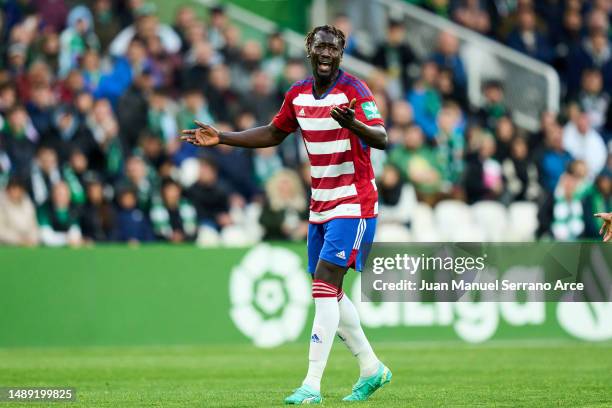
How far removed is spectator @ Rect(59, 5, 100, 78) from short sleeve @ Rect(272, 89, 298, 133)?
9.69 m

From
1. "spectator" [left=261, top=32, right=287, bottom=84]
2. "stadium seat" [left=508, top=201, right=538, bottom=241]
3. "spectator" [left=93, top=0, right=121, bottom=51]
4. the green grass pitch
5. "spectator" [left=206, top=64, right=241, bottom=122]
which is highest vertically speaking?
"spectator" [left=93, top=0, right=121, bottom=51]

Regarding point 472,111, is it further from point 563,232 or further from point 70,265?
point 70,265

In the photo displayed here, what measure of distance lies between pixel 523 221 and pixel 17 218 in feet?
22.8

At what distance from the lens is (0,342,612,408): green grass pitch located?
9.05 m

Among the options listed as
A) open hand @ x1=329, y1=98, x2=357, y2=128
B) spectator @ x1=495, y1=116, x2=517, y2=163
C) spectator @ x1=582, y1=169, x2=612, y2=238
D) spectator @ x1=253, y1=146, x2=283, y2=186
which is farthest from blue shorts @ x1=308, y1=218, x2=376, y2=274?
spectator @ x1=495, y1=116, x2=517, y2=163

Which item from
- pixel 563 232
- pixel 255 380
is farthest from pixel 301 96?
pixel 563 232

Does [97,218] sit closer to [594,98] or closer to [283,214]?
[283,214]

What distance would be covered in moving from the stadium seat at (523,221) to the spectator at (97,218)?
5.52 meters

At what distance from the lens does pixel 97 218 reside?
16.4 meters

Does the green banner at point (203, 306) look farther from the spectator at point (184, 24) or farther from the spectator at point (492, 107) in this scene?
the spectator at point (184, 24)

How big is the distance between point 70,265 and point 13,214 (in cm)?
107

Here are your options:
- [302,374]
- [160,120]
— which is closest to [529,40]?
[160,120]

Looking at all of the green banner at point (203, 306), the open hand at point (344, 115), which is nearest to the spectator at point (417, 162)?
the green banner at point (203, 306)

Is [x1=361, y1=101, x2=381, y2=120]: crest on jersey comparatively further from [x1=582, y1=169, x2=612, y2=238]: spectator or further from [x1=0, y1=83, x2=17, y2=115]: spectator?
[x1=0, y1=83, x2=17, y2=115]: spectator
